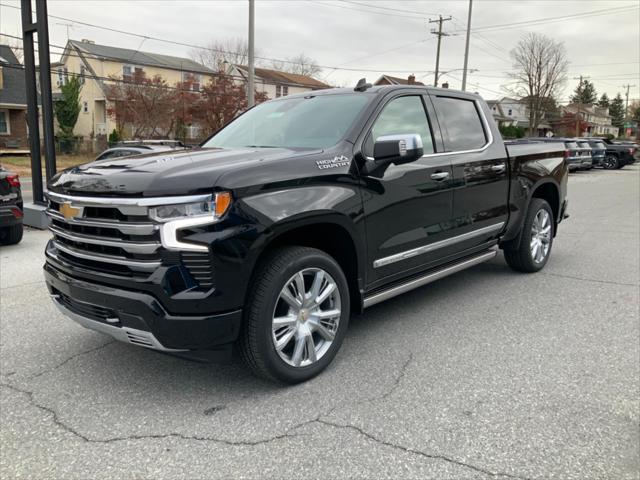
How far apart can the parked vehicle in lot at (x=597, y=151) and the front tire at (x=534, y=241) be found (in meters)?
26.2

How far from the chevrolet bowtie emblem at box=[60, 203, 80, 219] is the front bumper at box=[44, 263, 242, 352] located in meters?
0.39

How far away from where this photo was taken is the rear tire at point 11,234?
25.4ft

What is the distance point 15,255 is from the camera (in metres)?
7.20

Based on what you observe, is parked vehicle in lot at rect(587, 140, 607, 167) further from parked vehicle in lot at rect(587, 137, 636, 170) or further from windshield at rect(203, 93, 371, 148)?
windshield at rect(203, 93, 371, 148)

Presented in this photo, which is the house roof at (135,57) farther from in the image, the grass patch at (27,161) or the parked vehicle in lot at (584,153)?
the parked vehicle in lot at (584,153)

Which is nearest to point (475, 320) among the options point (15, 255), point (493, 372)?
point (493, 372)

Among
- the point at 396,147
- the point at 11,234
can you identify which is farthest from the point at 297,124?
the point at 11,234

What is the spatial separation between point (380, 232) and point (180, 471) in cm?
200

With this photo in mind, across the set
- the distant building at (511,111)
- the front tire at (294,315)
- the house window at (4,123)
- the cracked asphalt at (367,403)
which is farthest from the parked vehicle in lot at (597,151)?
the distant building at (511,111)

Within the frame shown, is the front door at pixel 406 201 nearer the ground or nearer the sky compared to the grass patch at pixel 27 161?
nearer the sky

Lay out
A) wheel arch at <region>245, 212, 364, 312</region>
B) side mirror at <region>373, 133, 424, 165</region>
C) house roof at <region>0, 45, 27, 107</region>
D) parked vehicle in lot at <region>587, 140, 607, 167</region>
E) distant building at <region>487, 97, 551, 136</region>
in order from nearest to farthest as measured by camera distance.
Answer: wheel arch at <region>245, 212, 364, 312</region> < side mirror at <region>373, 133, 424, 165</region> < parked vehicle in lot at <region>587, 140, 607, 167</region> < house roof at <region>0, 45, 27, 107</region> < distant building at <region>487, 97, 551, 136</region>

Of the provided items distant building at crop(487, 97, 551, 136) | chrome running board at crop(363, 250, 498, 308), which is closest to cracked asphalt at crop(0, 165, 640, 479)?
chrome running board at crop(363, 250, 498, 308)

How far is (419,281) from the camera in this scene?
14.2ft

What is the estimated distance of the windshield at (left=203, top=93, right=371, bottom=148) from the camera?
3928mm
